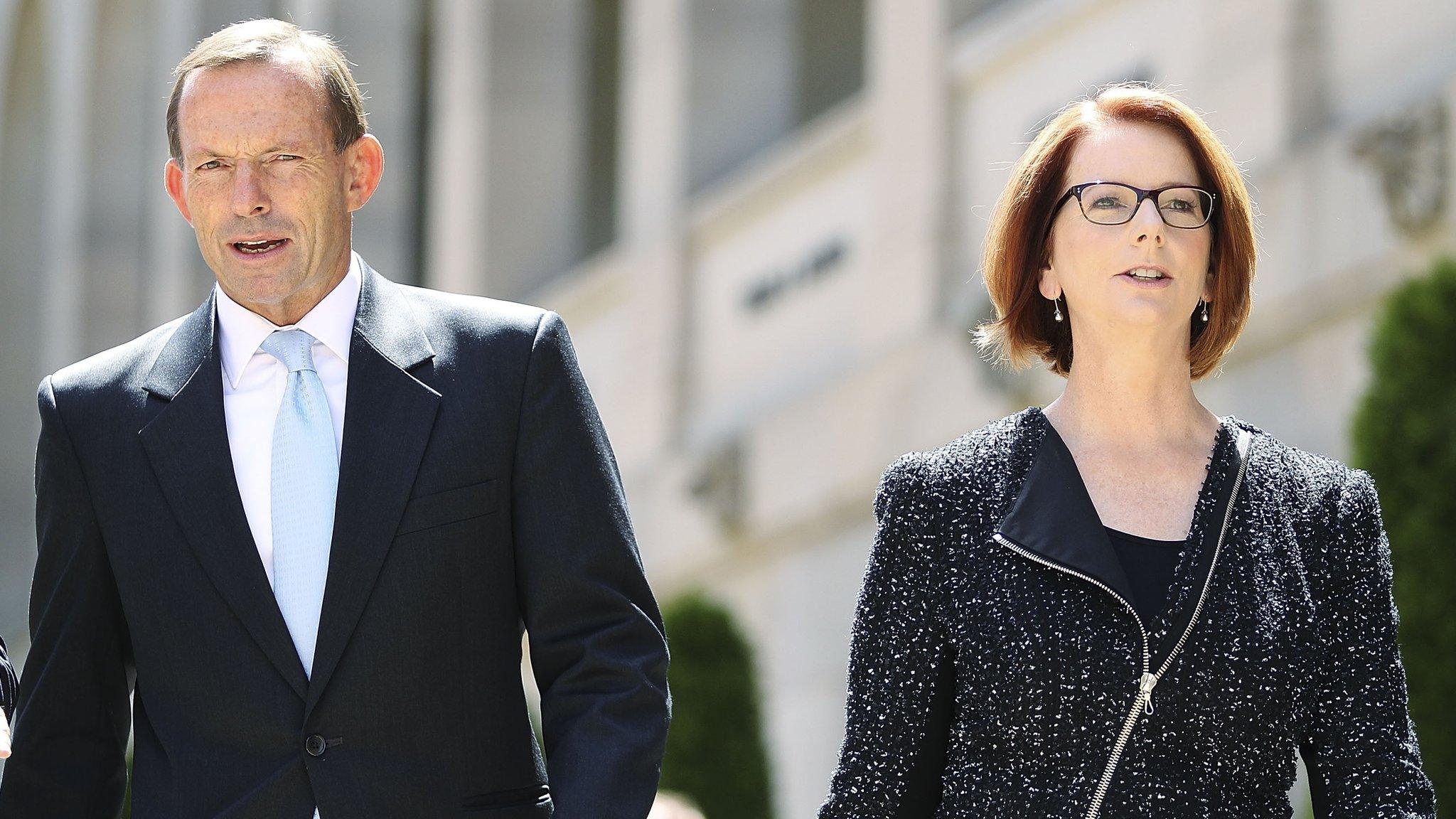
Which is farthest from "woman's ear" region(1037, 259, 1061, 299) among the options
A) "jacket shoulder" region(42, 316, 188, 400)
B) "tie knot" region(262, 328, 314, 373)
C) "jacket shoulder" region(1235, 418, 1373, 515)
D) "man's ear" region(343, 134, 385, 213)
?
"jacket shoulder" region(42, 316, 188, 400)

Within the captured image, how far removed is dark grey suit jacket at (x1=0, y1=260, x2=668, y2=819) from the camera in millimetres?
3441

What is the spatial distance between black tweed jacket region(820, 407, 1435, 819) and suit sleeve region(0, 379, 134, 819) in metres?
1.27

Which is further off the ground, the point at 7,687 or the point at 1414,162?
the point at 1414,162

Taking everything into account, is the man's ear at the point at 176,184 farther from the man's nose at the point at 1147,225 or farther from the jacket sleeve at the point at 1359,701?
the jacket sleeve at the point at 1359,701

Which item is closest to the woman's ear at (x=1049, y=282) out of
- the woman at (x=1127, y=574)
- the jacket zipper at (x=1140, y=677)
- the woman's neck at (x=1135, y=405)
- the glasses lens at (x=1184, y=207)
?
the woman at (x=1127, y=574)

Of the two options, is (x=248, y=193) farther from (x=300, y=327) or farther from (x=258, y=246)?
(x=300, y=327)

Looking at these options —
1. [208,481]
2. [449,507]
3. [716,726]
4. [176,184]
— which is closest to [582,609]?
[449,507]

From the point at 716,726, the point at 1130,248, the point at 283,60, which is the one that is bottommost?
the point at 716,726

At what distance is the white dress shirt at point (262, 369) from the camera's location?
142 inches

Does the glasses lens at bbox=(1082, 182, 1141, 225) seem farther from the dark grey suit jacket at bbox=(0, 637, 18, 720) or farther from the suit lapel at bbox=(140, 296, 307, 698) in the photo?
the dark grey suit jacket at bbox=(0, 637, 18, 720)

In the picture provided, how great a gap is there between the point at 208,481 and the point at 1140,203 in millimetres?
1614

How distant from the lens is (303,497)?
354 cm

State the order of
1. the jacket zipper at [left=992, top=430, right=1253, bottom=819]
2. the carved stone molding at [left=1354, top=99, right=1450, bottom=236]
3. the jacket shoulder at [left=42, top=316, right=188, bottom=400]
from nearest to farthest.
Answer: the jacket zipper at [left=992, top=430, right=1253, bottom=819] < the jacket shoulder at [left=42, top=316, right=188, bottom=400] < the carved stone molding at [left=1354, top=99, right=1450, bottom=236]

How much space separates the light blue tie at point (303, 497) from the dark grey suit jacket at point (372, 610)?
0.14 feet
